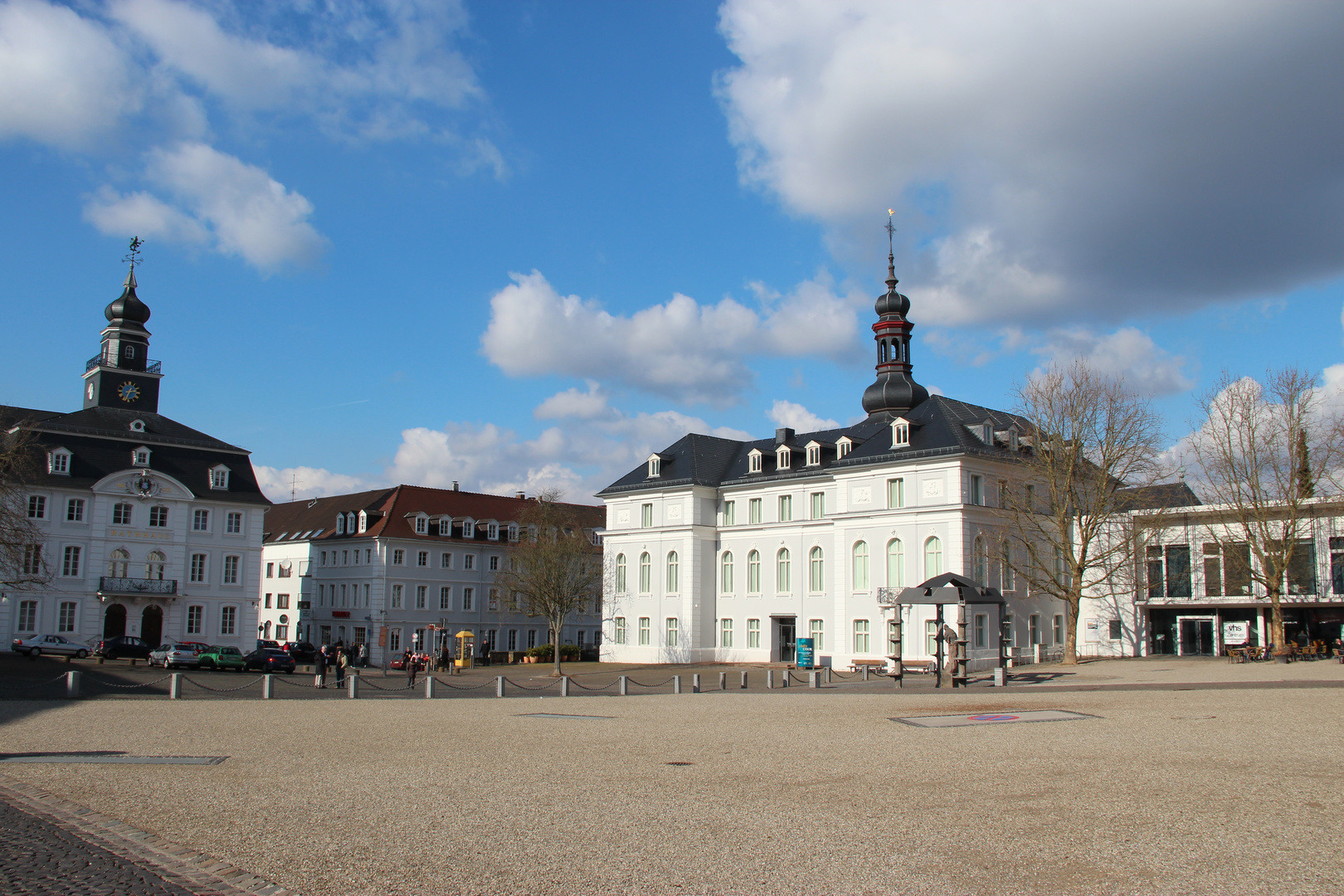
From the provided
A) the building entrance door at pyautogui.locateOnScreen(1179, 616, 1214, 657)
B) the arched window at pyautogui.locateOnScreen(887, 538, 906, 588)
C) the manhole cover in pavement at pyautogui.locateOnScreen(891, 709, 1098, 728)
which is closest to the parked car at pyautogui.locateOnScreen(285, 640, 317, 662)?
the arched window at pyautogui.locateOnScreen(887, 538, 906, 588)

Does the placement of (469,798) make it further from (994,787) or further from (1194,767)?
(1194,767)

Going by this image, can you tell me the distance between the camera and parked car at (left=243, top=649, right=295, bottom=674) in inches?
1987

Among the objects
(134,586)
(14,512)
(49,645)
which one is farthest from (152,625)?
(14,512)

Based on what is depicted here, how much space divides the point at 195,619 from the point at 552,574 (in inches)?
855

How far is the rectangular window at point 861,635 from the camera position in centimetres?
5122

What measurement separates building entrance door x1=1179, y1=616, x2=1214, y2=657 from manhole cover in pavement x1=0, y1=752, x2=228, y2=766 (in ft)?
168

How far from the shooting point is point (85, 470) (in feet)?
190

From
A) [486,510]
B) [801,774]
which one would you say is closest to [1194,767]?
[801,774]

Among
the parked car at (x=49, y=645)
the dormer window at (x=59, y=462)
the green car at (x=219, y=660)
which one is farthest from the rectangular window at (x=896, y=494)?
the dormer window at (x=59, y=462)

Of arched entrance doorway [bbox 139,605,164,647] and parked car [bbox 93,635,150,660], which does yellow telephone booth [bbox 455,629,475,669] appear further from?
arched entrance doorway [bbox 139,605,164,647]

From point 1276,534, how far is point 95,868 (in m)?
52.9

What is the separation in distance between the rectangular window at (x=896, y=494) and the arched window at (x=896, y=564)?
171 cm

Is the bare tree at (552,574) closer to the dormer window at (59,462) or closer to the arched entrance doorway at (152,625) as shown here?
the arched entrance doorway at (152,625)

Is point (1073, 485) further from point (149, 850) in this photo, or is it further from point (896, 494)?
point (149, 850)
